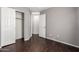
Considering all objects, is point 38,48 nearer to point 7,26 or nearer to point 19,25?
point 7,26

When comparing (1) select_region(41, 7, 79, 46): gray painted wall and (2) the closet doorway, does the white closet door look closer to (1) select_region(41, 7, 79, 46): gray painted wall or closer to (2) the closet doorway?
(2) the closet doorway

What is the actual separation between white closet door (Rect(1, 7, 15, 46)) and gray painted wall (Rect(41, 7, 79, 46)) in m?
2.50

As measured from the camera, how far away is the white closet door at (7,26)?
10.1ft

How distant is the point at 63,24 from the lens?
3.84 metres

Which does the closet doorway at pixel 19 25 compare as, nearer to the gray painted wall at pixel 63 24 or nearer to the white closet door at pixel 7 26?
the white closet door at pixel 7 26

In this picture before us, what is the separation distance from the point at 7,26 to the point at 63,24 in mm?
2791

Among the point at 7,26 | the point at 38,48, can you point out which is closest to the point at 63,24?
the point at 38,48

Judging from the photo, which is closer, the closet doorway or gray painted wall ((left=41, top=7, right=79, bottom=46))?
gray painted wall ((left=41, top=7, right=79, bottom=46))

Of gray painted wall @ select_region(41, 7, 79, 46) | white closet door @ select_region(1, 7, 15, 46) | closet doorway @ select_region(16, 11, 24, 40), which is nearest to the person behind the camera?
white closet door @ select_region(1, 7, 15, 46)

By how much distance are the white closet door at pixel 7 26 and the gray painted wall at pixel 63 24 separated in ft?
8.19

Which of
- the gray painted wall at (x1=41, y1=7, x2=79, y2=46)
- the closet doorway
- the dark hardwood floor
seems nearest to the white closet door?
the dark hardwood floor

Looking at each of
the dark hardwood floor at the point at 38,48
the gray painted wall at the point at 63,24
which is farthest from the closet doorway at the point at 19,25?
the gray painted wall at the point at 63,24

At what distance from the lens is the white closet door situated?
307cm
